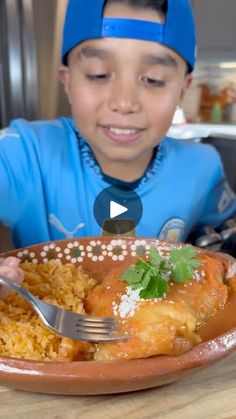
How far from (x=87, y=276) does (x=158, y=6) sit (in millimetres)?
418

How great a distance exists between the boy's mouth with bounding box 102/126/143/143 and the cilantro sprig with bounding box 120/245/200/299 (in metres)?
0.34

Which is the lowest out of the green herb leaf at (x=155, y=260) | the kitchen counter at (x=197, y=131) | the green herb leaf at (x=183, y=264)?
the kitchen counter at (x=197, y=131)

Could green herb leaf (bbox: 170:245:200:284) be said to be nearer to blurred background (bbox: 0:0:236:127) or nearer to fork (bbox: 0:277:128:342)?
fork (bbox: 0:277:128:342)

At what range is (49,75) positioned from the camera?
1.99 metres

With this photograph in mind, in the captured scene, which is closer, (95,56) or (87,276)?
(87,276)

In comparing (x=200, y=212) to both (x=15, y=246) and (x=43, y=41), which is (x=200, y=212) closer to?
(x=15, y=246)

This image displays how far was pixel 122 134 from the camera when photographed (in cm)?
82

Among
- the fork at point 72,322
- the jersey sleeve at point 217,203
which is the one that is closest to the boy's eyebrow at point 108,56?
the jersey sleeve at point 217,203

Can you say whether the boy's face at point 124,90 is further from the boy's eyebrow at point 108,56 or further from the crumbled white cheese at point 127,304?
the crumbled white cheese at point 127,304

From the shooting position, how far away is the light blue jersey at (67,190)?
904mm

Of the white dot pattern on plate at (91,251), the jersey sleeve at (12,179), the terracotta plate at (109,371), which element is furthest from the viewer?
the jersey sleeve at (12,179)

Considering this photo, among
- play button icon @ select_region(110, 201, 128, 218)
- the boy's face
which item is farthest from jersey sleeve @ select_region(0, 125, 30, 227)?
play button icon @ select_region(110, 201, 128, 218)

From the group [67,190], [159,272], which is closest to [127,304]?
[159,272]

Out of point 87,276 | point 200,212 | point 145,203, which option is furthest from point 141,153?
point 87,276
